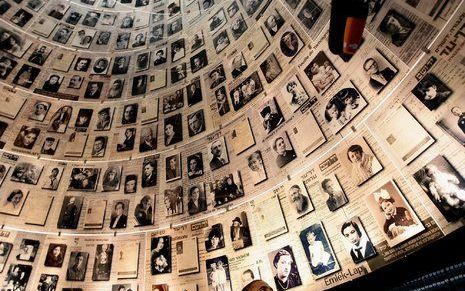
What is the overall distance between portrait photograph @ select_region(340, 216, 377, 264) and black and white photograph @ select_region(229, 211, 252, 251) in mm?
1639

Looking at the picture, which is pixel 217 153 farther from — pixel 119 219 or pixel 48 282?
pixel 48 282

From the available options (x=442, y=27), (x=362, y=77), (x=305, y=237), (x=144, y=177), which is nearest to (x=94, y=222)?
(x=144, y=177)

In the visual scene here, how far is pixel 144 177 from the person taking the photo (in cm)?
713

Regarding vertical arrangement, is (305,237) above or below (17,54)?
below

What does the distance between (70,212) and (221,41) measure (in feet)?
16.6

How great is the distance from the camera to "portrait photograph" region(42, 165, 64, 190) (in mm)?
7035

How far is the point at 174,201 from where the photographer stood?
21.5ft

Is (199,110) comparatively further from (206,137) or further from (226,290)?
(226,290)

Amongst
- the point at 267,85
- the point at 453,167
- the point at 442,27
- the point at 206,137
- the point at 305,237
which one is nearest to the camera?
the point at 453,167

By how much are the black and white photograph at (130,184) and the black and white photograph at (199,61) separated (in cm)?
295

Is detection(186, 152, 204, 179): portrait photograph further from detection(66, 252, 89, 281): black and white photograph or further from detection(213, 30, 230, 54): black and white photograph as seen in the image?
detection(213, 30, 230, 54): black and white photograph

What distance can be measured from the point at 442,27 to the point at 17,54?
8.95m

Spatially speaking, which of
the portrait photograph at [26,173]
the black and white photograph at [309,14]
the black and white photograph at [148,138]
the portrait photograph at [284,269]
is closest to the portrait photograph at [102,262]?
the portrait photograph at [26,173]

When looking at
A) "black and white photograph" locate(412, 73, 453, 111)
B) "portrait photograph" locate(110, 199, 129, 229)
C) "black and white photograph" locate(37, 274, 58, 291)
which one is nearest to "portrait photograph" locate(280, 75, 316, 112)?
"black and white photograph" locate(412, 73, 453, 111)
